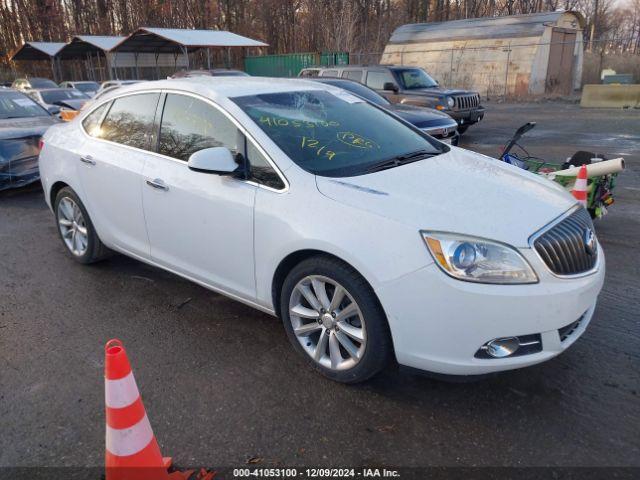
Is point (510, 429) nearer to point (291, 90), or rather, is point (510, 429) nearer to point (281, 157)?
point (281, 157)

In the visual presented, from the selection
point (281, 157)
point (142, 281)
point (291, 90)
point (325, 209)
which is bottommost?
point (142, 281)

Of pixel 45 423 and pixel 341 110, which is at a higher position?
pixel 341 110

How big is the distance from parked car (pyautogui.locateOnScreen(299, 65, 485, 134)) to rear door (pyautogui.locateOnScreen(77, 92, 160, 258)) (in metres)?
8.95

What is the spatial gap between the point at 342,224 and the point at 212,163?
3.15 ft

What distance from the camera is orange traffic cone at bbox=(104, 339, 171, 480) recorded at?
205 centimetres

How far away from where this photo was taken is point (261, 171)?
10.4 ft

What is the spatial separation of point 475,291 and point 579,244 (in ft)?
2.72

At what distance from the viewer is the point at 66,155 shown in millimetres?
4617

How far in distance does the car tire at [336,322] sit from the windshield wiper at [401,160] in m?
0.78

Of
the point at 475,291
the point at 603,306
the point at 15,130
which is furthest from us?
the point at 15,130

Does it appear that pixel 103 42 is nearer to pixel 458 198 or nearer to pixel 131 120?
pixel 131 120

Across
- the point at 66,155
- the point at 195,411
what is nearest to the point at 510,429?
the point at 195,411

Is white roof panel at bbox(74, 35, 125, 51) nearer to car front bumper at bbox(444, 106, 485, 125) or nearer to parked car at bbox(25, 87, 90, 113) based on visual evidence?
parked car at bbox(25, 87, 90, 113)

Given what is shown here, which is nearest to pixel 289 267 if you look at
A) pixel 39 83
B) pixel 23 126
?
pixel 23 126
